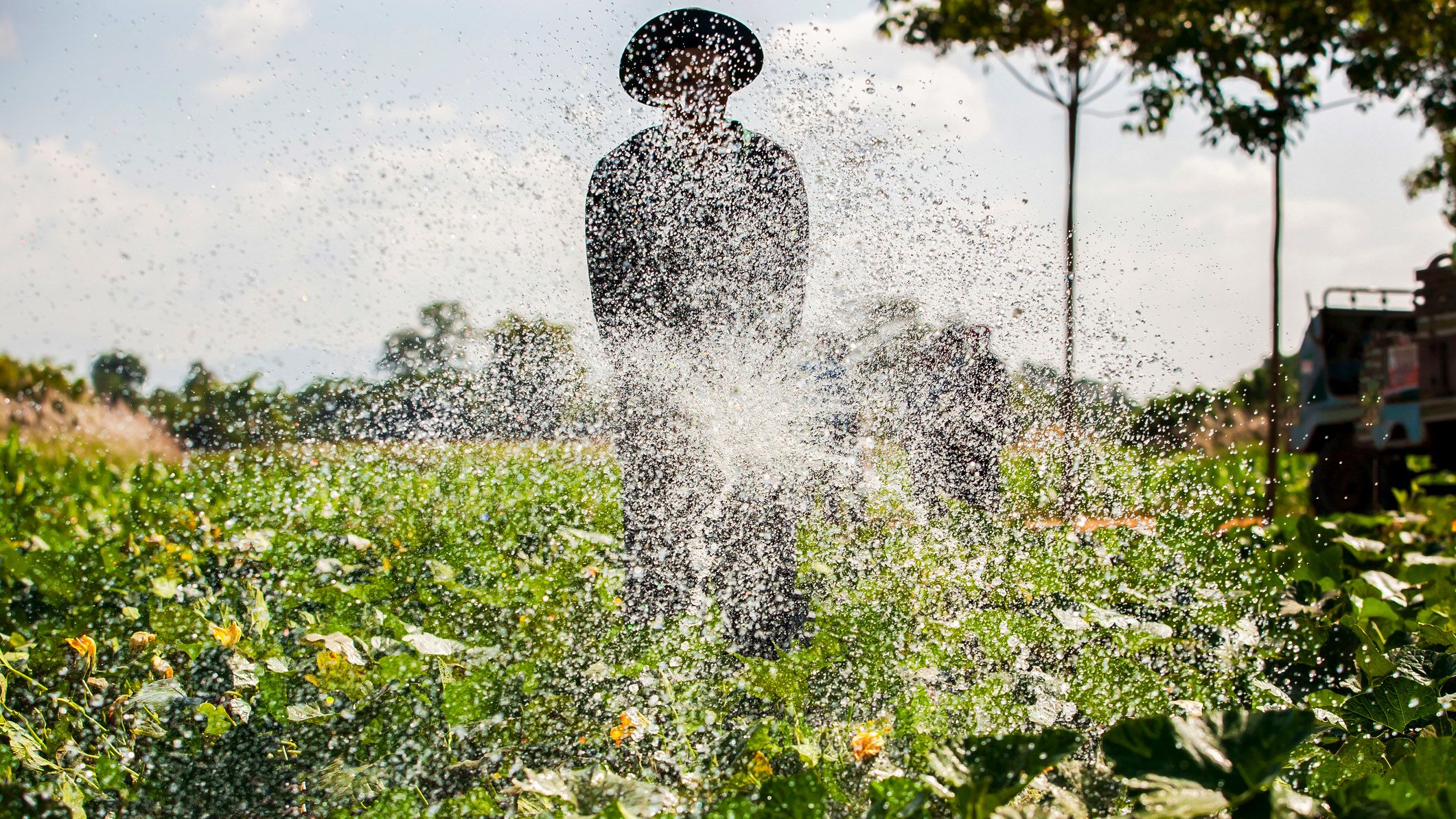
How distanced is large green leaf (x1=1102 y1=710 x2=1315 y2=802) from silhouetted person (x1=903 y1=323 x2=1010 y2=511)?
114 inches

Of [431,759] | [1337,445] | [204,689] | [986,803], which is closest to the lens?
[986,803]

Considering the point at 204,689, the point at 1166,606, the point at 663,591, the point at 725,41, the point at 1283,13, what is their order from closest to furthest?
the point at 204,689
the point at 1166,606
the point at 663,591
the point at 725,41
the point at 1283,13

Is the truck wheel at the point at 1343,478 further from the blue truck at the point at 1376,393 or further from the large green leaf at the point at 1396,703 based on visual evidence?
the large green leaf at the point at 1396,703

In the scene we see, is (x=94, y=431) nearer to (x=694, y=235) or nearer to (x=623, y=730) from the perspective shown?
(x=694, y=235)

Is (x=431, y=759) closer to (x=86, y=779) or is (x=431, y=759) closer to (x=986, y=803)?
(x=86, y=779)

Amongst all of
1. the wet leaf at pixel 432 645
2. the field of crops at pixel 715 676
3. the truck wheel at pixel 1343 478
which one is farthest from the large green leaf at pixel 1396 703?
the truck wheel at pixel 1343 478

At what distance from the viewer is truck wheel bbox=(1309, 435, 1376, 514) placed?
699cm

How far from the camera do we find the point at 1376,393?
773 cm

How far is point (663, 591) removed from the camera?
8.50 ft

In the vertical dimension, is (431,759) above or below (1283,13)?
below

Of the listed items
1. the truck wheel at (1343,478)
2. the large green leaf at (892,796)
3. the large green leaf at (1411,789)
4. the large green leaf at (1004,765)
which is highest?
the truck wheel at (1343,478)

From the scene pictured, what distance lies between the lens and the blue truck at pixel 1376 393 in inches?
283

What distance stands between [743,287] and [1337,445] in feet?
23.0

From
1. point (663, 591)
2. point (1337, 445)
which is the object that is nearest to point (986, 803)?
point (663, 591)
